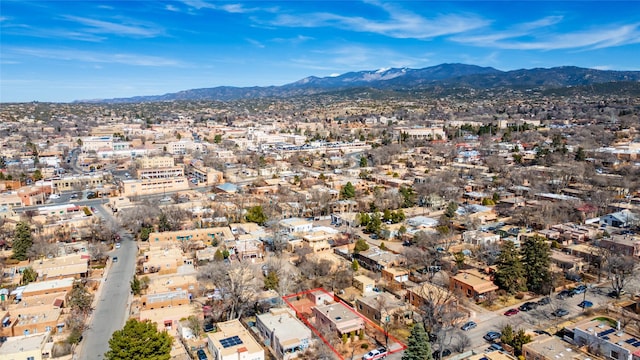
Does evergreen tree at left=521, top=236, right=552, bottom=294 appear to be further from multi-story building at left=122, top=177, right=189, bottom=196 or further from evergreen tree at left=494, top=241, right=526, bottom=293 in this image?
multi-story building at left=122, top=177, right=189, bottom=196

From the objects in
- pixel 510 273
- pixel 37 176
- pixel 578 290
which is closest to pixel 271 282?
pixel 510 273

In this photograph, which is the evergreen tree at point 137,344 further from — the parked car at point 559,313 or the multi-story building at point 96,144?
the multi-story building at point 96,144

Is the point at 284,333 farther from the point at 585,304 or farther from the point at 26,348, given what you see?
the point at 585,304

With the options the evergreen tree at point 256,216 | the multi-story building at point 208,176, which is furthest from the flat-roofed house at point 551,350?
the multi-story building at point 208,176

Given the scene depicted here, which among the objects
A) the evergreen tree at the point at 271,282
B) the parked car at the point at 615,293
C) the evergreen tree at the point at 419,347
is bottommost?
the parked car at the point at 615,293

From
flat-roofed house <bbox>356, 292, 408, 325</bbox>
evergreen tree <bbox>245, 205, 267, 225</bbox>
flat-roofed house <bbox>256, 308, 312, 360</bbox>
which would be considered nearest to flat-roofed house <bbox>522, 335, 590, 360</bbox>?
flat-roofed house <bbox>356, 292, 408, 325</bbox>

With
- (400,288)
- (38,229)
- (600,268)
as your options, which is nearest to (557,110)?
(600,268)
